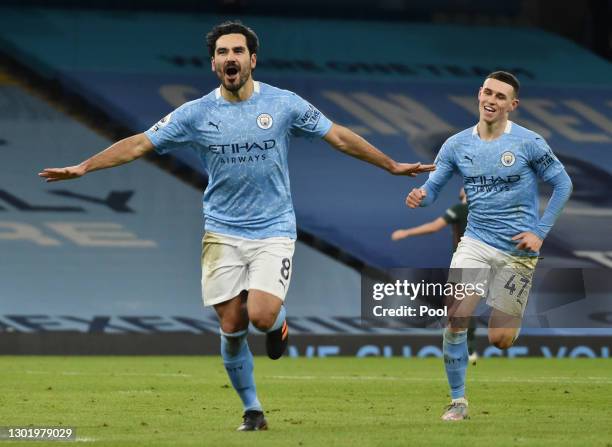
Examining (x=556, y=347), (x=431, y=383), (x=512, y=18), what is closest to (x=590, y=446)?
(x=431, y=383)

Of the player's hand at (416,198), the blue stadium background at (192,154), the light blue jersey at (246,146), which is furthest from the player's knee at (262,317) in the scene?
the blue stadium background at (192,154)

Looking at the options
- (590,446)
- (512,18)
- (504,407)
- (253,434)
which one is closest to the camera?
(590,446)

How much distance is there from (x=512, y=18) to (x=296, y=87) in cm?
473

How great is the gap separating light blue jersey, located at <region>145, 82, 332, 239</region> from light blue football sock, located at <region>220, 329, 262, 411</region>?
0.64 m

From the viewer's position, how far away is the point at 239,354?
28.9ft

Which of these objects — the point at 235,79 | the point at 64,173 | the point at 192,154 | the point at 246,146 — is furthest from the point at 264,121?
the point at 192,154

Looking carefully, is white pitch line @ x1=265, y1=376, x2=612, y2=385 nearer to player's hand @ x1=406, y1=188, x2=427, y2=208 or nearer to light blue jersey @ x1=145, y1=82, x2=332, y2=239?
player's hand @ x1=406, y1=188, x2=427, y2=208

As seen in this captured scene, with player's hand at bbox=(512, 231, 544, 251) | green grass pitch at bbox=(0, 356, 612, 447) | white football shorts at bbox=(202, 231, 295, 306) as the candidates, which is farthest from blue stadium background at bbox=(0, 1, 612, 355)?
white football shorts at bbox=(202, 231, 295, 306)

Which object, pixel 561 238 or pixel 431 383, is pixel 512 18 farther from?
pixel 431 383

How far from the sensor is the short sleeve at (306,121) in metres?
8.79

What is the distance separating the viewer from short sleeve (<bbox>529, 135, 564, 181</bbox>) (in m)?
10.0

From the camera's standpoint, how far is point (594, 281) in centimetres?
2122

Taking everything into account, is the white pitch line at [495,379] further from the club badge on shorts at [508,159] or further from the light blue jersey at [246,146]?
the light blue jersey at [246,146]

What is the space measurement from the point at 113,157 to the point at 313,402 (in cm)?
354
